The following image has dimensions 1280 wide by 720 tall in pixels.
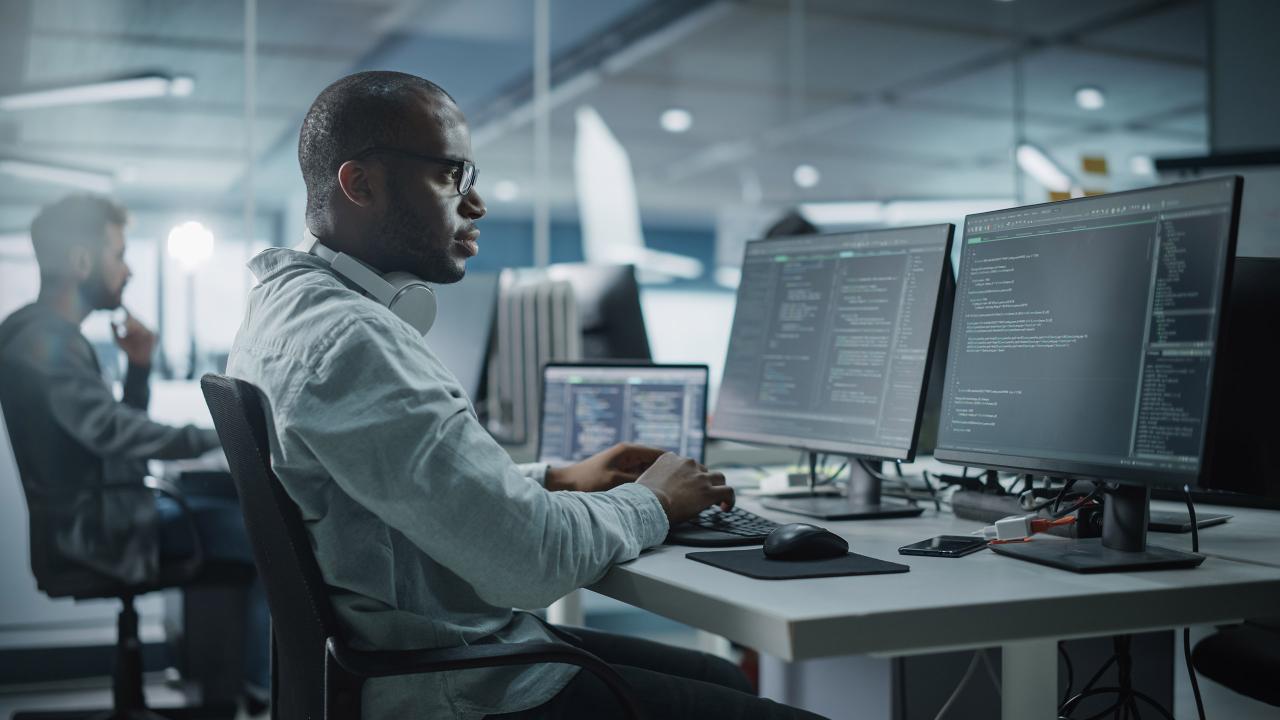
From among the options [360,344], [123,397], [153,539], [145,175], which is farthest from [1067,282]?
[145,175]

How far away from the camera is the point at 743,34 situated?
215 inches

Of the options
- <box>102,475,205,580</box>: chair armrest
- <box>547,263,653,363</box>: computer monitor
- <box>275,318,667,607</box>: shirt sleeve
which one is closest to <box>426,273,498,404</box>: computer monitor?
<box>547,263,653,363</box>: computer monitor

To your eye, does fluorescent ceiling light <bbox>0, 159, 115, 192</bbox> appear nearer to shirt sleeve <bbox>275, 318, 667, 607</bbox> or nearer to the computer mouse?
shirt sleeve <bbox>275, 318, 667, 607</bbox>

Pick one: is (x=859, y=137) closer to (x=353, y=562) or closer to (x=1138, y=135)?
(x=1138, y=135)

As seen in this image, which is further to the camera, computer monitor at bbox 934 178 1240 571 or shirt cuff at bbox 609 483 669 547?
shirt cuff at bbox 609 483 669 547

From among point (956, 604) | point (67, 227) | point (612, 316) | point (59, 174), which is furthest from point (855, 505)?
point (59, 174)

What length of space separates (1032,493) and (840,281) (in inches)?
18.1

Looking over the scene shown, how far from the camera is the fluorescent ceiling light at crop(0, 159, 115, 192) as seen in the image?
139 inches

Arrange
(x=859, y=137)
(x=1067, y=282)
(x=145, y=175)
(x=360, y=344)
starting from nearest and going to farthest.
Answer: (x=360, y=344) → (x=1067, y=282) → (x=145, y=175) → (x=859, y=137)

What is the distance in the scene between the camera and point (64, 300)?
3.26 m

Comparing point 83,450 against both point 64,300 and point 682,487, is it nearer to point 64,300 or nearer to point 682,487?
point 64,300

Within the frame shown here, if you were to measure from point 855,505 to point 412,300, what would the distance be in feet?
2.76

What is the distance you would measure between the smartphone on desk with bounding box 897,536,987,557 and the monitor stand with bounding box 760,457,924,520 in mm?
280

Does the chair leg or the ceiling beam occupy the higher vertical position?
the ceiling beam
